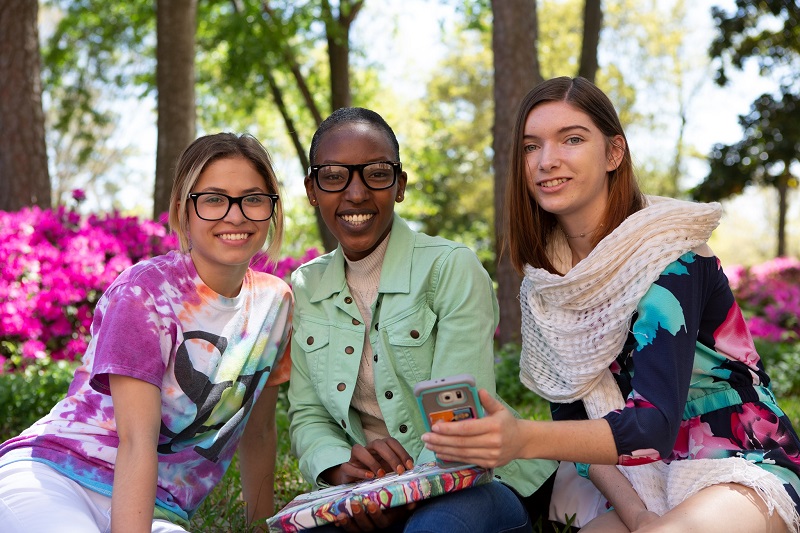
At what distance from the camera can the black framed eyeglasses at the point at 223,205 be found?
2859 mm

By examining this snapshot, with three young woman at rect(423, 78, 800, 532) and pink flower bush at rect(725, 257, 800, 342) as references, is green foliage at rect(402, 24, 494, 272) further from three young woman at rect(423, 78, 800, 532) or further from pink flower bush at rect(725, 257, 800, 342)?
three young woman at rect(423, 78, 800, 532)

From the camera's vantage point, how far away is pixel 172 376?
107 inches

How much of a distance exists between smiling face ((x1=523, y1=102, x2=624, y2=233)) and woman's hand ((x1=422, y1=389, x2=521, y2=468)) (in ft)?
2.97

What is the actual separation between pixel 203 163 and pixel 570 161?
126 centimetres

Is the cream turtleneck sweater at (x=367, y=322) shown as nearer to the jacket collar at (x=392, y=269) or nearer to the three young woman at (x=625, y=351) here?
the jacket collar at (x=392, y=269)

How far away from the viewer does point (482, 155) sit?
31406 millimetres

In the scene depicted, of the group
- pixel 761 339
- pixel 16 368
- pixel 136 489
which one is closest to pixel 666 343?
pixel 136 489

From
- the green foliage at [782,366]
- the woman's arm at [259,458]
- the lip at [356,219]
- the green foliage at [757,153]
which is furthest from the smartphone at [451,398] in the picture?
the green foliage at [757,153]

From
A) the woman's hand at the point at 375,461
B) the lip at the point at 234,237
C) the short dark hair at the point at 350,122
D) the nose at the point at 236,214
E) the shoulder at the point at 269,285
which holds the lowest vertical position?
the woman's hand at the point at 375,461

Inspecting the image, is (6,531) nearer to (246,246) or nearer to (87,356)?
(87,356)

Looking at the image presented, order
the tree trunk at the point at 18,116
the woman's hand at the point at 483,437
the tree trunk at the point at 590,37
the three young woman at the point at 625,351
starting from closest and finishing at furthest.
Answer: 1. the woman's hand at the point at 483,437
2. the three young woman at the point at 625,351
3. the tree trunk at the point at 18,116
4. the tree trunk at the point at 590,37

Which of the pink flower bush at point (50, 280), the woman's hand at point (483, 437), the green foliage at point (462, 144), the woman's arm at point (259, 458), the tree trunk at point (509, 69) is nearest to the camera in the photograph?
the woman's hand at point (483, 437)

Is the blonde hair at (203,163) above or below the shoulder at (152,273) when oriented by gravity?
above

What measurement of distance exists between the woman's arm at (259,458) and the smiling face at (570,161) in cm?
132
